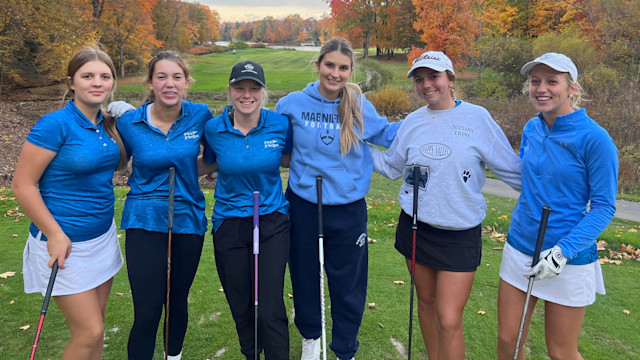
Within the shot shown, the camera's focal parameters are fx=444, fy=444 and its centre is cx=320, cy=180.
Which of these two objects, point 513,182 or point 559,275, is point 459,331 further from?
point 513,182

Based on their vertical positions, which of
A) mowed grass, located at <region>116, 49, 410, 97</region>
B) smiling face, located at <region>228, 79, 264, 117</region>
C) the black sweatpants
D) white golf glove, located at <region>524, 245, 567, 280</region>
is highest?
smiling face, located at <region>228, 79, 264, 117</region>

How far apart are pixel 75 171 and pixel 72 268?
23.7 inches

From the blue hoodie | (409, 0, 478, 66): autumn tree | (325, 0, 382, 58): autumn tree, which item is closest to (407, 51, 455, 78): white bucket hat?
the blue hoodie

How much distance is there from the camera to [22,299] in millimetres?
4641

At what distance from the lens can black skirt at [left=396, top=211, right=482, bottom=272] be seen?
302 cm

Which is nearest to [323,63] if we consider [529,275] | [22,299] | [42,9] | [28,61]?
[529,275]

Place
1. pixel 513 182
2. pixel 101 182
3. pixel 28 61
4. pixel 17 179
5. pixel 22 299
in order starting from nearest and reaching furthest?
1. pixel 17 179
2. pixel 101 182
3. pixel 513 182
4. pixel 22 299
5. pixel 28 61

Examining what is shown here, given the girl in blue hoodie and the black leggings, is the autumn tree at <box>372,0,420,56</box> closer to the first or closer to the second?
the girl in blue hoodie

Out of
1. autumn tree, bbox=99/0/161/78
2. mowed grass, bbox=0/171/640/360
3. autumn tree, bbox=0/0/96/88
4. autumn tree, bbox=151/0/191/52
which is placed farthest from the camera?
autumn tree, bbox=151/0/191/52

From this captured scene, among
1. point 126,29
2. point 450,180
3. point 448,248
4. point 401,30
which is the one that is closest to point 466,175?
point 450,180

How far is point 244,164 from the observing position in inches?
121

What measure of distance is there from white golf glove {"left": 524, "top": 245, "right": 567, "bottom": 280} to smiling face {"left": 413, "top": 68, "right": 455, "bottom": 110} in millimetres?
1180

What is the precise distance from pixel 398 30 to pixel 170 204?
47902 mm

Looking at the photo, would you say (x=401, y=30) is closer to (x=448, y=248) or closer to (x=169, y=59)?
(x=169, y=59)
